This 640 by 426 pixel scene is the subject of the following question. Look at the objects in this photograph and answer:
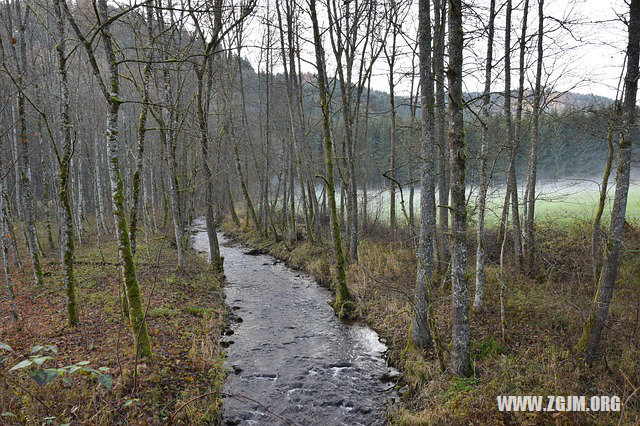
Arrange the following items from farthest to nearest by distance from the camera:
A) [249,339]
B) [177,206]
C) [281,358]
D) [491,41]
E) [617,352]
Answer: [177,206] < [491,41] < [249,339] < [281,358] < [617,352]

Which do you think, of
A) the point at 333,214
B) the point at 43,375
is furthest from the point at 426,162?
the point at 43,375

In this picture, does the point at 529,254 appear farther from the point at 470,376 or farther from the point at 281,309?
the point at 281,309

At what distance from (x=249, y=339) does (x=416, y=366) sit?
14.2 ft

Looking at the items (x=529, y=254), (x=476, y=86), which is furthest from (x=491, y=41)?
(x=529, y=254)

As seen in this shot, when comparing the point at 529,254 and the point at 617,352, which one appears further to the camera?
the point at 529,254

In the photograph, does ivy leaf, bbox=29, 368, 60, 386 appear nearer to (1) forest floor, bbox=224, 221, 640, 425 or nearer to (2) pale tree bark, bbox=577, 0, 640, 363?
(1) forest floor, bbox=224, 221, 640, 425

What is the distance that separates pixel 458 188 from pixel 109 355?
662 centimetres

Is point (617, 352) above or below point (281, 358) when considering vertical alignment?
above

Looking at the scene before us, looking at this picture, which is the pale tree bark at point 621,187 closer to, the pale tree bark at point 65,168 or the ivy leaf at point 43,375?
Answer: the ivy leaf at point 43,375

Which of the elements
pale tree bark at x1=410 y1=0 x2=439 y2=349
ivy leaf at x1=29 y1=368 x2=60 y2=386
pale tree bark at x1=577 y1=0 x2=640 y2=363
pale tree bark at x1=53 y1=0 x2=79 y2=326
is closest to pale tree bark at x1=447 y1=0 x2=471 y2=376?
pale tree bark at x1=410 y1=0 x2=439 y2=349

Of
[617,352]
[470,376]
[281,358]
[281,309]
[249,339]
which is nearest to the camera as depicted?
[470,376]

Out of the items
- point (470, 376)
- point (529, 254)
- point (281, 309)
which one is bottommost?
point (281, 309)

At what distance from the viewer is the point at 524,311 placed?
8188mm

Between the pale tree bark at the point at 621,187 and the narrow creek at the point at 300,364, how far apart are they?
392 cm
